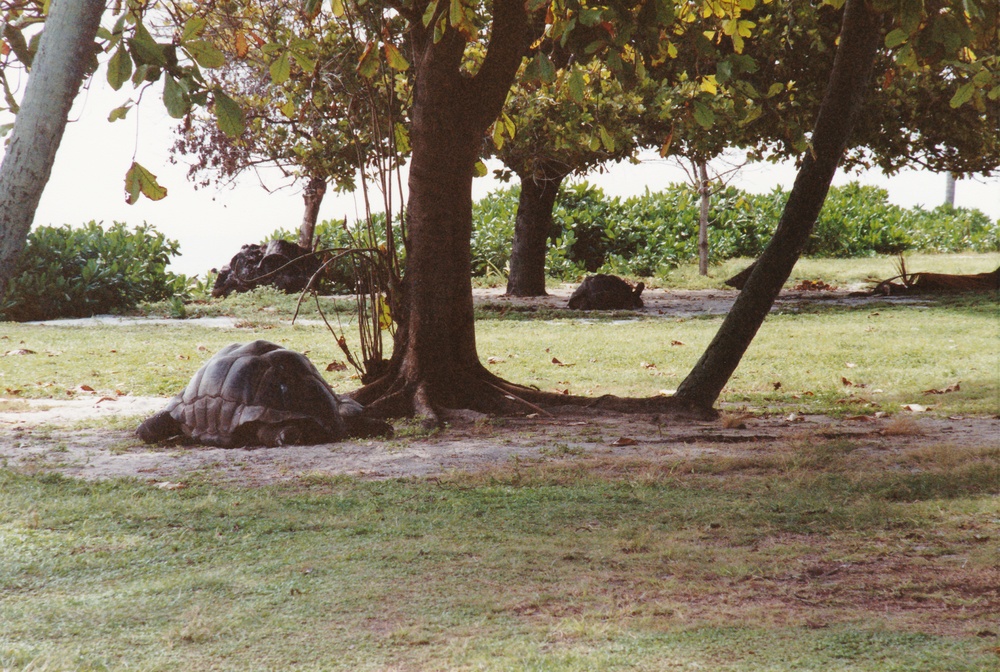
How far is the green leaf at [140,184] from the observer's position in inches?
128

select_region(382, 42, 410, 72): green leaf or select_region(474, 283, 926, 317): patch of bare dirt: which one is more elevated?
select_region(382, 42, 410, 72): green leaf

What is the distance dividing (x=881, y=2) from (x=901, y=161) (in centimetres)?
1319

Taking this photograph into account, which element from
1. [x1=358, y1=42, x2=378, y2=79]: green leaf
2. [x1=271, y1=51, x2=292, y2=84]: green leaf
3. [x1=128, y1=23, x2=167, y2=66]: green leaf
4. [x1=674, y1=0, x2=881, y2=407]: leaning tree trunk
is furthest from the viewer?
[x1=674, y1=0, x2=881, y2=407]: leaning tree trunk

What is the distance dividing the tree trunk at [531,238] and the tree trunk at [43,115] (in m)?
15.0

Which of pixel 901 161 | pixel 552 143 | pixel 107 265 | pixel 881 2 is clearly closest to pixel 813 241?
pixel 901 161

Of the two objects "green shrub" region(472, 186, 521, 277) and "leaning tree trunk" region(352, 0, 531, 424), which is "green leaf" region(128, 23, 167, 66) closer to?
"leaning tree trunk" region(352, 0, 531, 424)

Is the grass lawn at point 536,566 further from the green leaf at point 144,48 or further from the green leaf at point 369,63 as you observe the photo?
the green leaf at point 369,63

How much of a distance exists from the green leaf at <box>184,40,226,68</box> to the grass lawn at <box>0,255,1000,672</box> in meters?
1.82

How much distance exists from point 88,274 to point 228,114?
1432 cm

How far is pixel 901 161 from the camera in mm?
17062

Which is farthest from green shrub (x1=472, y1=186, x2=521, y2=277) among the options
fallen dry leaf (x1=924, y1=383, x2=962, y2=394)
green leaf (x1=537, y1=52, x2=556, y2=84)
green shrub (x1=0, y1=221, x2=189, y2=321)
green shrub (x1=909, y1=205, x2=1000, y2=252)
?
green leaf (x1=537, y1=52, x2=556, y2=84)

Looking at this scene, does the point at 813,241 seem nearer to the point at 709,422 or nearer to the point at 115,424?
the point at 709,422

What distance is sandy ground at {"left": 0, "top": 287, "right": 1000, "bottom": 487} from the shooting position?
562 cm

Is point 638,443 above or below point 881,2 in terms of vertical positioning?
below
